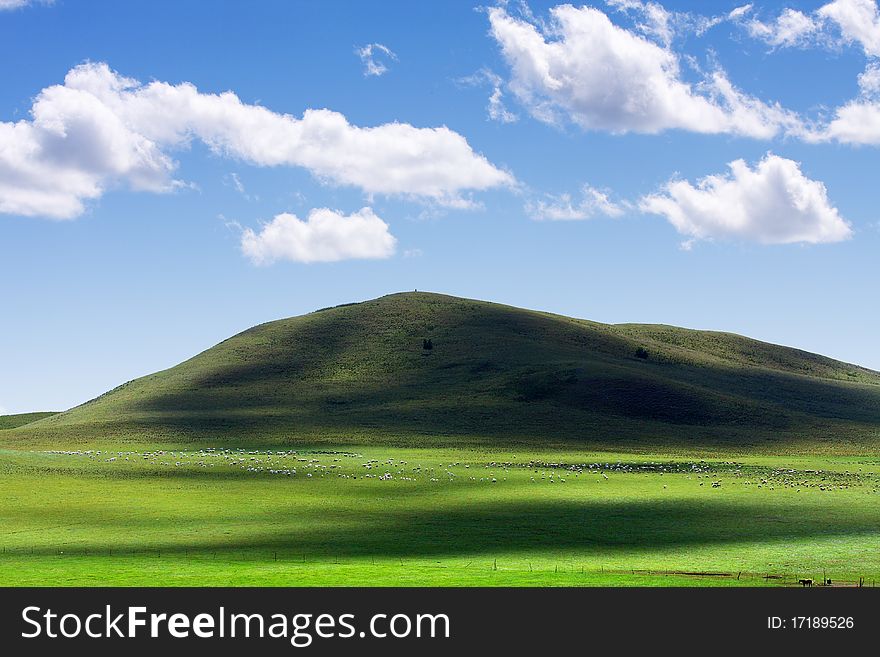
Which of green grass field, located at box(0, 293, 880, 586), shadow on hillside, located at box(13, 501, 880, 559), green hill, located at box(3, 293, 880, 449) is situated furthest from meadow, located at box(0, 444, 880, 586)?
green hill, located at box(3, 293, 880, 449)

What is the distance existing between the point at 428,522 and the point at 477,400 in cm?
9850

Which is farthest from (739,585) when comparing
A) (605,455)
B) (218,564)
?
(605,455)

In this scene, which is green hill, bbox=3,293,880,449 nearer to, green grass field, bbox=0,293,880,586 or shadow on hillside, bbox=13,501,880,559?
green grass field, bbox=0,293,880,586

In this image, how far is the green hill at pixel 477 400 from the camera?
134625 millimetres

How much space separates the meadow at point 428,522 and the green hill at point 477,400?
34.7 meters

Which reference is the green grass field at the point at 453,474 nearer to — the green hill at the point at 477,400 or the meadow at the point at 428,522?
the meadow at the point at 428,522

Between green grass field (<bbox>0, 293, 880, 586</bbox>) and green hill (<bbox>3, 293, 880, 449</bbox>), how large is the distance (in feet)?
2.14

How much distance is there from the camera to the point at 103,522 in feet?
185

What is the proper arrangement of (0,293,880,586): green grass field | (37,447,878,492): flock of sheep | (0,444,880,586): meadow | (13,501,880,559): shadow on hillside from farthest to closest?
(37,447,878,492): flock of sheep → (13,501,880,559): shadow on hillside → (0,293,880,586): green grass field → (0,444,880,586): meadow

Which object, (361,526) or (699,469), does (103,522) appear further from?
(699,469)

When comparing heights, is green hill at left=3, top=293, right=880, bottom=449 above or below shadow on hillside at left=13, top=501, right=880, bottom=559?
above

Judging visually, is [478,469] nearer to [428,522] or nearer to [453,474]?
[453,474]

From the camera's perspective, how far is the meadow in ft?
123

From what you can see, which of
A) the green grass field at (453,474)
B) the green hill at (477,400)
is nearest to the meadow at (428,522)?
the green grass field at (453,474)
